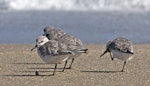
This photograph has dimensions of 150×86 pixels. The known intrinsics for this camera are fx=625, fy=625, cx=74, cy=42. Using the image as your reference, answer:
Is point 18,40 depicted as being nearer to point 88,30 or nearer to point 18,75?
point 88,30

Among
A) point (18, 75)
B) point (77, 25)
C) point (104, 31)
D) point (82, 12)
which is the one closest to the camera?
point (18, 75)

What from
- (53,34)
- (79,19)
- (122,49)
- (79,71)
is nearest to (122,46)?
(122,49)

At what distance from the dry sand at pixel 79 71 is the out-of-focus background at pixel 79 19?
3.65 m

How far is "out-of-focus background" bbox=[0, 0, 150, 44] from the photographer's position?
1823 cm

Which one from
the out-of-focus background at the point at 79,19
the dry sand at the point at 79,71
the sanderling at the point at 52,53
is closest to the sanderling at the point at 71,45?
the sanderling at the point at 52,53

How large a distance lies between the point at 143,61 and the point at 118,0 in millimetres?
14217

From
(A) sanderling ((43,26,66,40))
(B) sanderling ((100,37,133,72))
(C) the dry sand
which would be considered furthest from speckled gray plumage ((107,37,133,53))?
(A) sanderling ((43,26,66,40))

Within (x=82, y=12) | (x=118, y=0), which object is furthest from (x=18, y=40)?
(x=118, y=0)

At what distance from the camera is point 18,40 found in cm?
1725

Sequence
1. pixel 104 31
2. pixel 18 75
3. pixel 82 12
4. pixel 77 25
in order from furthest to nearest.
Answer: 1. pixel 82 12
2. pixel 77 25
3. pixel 104 31
4. pixel 18 75

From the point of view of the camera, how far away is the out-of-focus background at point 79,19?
59.8ft

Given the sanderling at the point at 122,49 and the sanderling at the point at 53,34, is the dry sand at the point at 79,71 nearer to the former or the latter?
the sanderling at the point at 122,49

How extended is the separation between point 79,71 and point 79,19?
34.4ft

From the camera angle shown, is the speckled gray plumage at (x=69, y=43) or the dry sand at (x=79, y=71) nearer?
the dry sand at (x=79, y=71)
